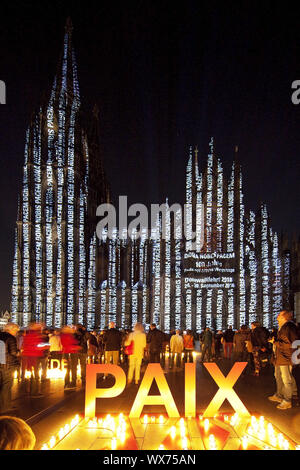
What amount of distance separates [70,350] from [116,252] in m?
48.0

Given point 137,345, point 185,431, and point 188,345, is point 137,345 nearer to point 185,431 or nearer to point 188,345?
point 185,431

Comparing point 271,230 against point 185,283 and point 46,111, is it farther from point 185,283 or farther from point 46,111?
point 46,111

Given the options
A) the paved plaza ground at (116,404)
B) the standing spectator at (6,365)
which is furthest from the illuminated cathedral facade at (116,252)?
the standing spectator at (6,365)

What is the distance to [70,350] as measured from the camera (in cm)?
1198

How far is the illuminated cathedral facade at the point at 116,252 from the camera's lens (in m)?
47.9

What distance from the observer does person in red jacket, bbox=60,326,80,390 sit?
1197 cm

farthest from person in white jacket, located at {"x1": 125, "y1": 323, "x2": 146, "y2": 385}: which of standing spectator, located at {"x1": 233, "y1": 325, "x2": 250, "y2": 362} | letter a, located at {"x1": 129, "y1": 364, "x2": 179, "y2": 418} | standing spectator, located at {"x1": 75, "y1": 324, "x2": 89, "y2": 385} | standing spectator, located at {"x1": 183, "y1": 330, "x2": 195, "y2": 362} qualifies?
standing spectator, located at {"x1": 183, "y1": 330, "x2": 195, "y2": 362}

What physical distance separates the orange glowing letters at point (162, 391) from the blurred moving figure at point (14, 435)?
5603 mm

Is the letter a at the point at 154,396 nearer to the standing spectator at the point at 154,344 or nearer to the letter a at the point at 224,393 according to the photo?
the letter a at the point at 224,393

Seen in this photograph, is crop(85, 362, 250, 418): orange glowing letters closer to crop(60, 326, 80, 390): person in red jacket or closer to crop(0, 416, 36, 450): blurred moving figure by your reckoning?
crop(60, 326, 80, 390): person in red jacket

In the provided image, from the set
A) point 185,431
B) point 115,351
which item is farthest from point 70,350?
point 185,431

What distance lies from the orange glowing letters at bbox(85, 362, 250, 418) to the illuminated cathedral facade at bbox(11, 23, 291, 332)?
39.7 metres

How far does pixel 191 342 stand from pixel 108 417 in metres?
11.2

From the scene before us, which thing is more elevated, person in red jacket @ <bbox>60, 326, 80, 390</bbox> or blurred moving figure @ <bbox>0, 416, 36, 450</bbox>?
blurred moving figure @ <bbox>0, 416, 36, 450</bbox>
